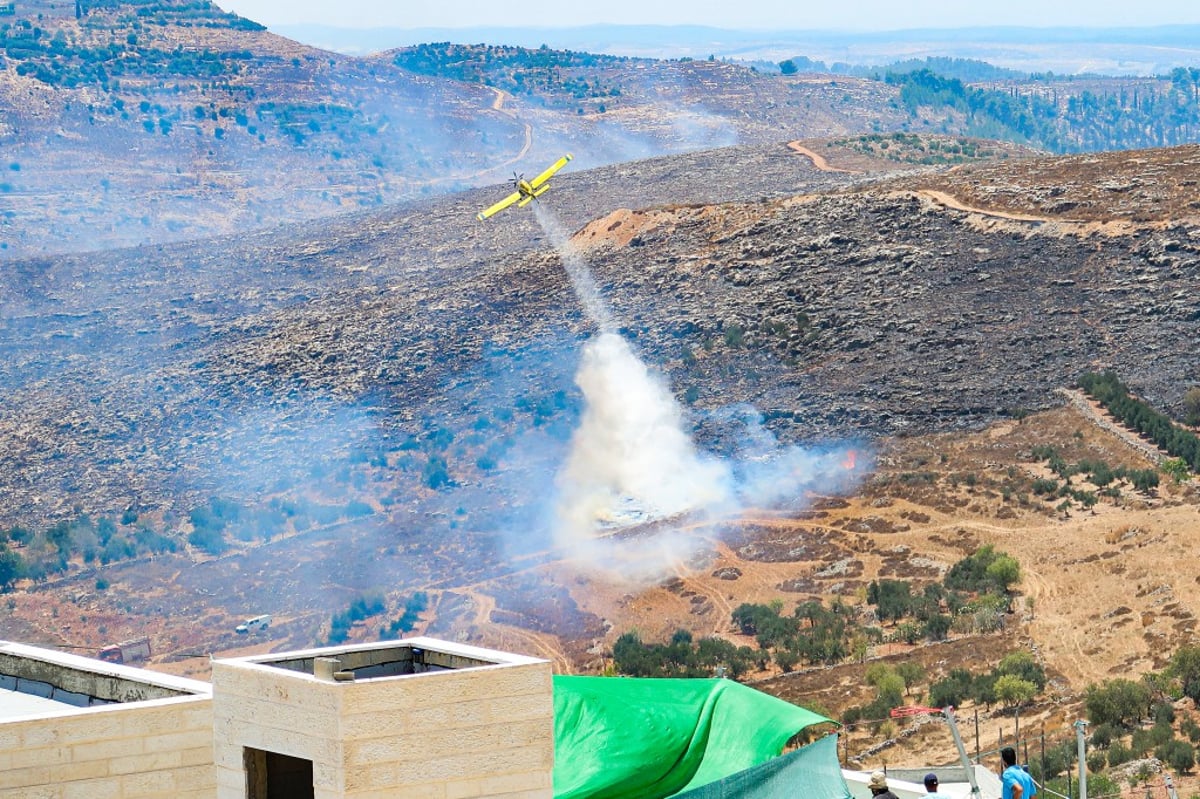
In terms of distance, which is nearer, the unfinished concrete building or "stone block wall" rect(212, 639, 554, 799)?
"stone block wall" rect(212, 639, 554, 799)

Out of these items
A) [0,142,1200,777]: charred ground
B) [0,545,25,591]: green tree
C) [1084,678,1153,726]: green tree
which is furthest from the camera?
[0,545,25,591]: green tree

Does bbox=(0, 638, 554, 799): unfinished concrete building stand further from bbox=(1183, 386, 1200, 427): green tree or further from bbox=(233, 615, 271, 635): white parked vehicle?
bbox=(1183, 386, 1200, 427): green tree

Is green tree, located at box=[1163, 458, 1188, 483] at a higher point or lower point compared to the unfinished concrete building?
lower

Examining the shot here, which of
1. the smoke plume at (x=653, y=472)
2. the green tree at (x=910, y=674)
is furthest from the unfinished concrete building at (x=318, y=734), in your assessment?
the smoke plume at (x=653, y=472)

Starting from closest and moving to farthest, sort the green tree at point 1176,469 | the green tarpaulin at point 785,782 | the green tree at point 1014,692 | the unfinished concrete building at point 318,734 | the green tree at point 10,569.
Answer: the unfinished concrete building at point 318,734
the green tarpaulin at point 785,782
the green tree at point 1014,692
the green tree at point 1176,469
the green tree at point 10,569

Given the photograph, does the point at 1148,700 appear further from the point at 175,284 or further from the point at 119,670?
the point at 175,284

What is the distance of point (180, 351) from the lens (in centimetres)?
12569

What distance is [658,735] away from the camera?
32.8 meters

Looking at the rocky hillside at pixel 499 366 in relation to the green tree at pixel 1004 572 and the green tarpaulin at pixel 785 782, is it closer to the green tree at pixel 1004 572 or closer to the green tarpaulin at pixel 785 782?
the green tree at pixel 1004 572

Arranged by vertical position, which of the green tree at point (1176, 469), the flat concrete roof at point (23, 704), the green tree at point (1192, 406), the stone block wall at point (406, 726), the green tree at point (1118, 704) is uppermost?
the stone block wall at point (406, 726)

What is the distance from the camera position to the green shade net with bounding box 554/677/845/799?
32.0m

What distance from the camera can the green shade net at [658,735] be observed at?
3200 centimetres

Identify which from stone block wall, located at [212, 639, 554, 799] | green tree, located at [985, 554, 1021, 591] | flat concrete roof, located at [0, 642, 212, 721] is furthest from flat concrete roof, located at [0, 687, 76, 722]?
green tree, located at [985, 554, 1021, 591]

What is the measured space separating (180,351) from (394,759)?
100m
